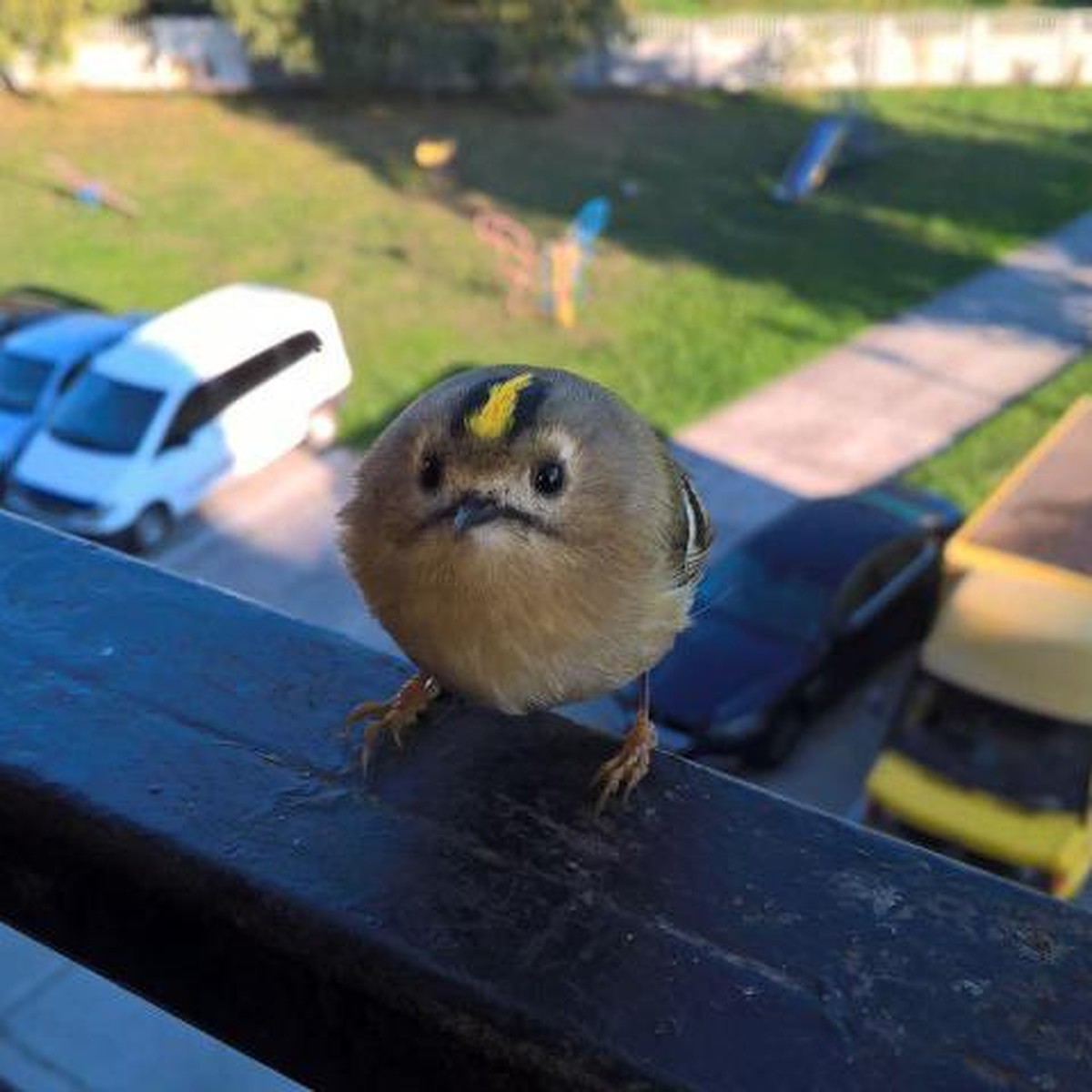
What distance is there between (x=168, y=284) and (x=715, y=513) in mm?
8181

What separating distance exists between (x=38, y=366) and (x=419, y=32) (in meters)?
12.9

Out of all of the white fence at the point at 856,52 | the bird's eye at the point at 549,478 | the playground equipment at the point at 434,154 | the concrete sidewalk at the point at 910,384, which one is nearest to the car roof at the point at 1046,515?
the concrete sidewalk at the point at 910,384

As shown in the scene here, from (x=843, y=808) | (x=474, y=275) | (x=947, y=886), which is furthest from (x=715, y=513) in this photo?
(x=947, y=886)

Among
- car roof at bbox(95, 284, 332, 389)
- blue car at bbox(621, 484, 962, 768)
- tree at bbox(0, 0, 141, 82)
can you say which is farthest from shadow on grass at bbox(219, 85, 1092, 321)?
blue car at bbox(621, 484, 962, 768)

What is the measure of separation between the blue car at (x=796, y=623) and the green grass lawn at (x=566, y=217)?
3975 mm

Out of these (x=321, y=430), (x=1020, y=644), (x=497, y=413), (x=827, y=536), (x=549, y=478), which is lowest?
(x=321, y=430)

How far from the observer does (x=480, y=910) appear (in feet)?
4.44

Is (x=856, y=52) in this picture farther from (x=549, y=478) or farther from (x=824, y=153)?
(x=549, y=478)

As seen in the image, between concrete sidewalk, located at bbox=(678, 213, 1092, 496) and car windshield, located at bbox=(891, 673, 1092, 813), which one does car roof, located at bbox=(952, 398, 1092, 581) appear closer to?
car windshield, located at bbox=(891, 673, 1092, 813)

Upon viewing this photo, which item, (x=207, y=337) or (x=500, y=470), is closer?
(x=500, y=470)

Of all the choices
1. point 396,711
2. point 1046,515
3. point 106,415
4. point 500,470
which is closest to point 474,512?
point 500,470

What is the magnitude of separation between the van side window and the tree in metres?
12.8

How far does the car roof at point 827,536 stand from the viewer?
364 inches

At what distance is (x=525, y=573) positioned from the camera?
7.00 ft
